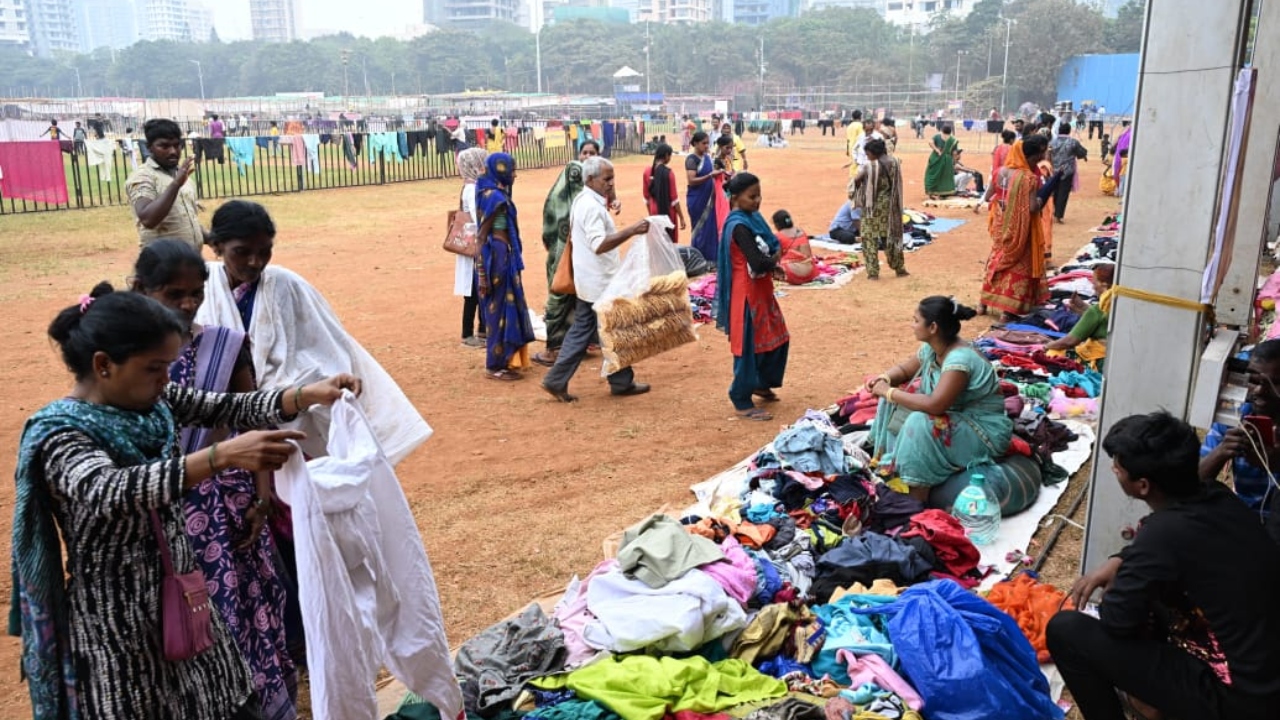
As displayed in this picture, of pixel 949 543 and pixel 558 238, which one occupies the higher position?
pixel 558 238

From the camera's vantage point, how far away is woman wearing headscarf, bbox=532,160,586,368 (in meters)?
7.90

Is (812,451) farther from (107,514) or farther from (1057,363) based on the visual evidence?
(107,514)

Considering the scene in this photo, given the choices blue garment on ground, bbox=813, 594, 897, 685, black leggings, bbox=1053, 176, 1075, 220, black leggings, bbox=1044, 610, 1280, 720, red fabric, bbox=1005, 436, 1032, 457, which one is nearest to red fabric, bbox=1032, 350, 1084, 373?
red fabric, bbox=1005, 436, 1032, 457

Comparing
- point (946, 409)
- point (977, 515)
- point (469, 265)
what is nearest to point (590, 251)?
point (469, 265)

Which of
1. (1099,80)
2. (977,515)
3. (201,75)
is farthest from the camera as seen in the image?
(201,75)

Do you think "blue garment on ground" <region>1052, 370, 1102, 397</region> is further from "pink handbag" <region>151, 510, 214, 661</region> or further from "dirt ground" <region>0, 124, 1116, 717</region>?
"pink handbag" <region>151, 510, 214, 661</region>

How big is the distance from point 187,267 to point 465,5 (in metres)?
148

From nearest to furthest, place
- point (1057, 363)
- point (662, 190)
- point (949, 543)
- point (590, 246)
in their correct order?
point (949, 543), point (590, 246), point (1057, 363), point (662, 190)

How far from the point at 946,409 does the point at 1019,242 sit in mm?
4574

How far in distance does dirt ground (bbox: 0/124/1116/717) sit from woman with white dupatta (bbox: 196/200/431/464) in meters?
1.22

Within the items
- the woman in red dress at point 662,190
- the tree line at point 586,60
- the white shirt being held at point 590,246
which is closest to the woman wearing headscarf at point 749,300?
the white shirt being held at point 590,246

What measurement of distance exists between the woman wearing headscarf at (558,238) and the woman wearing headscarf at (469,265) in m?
0.61

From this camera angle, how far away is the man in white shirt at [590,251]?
662cm

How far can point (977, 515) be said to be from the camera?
4648 mm
